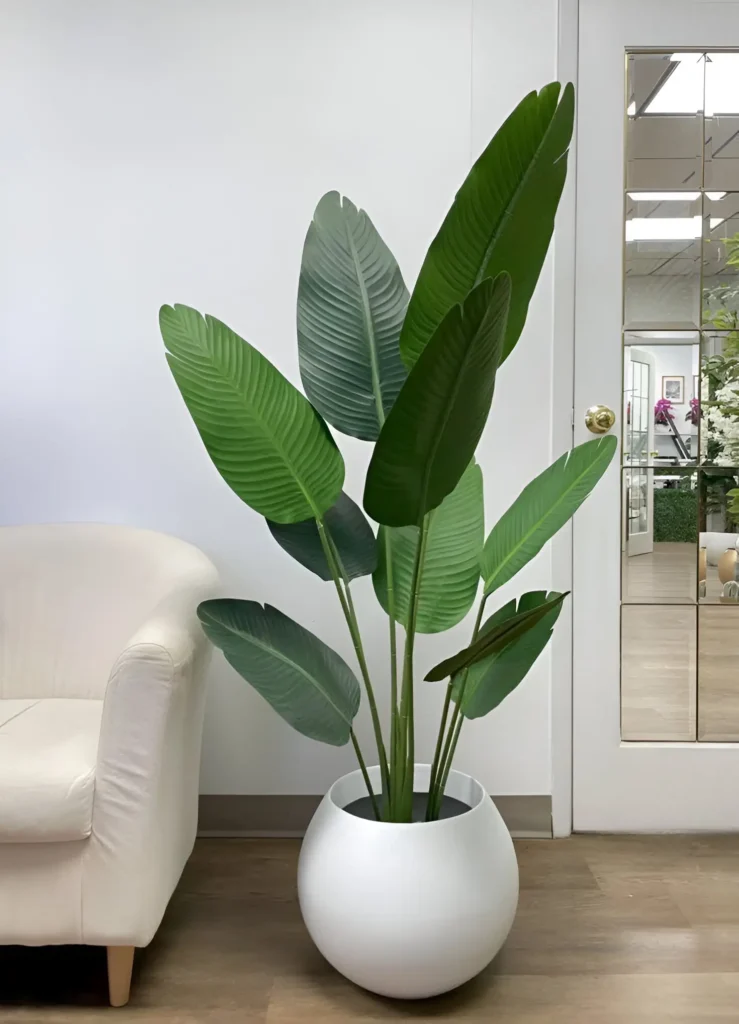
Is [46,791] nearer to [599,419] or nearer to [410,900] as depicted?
[410,900]

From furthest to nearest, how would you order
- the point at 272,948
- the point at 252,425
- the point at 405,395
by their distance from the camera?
the point at 272,948 < the point at 252,425 < the point at 405,395

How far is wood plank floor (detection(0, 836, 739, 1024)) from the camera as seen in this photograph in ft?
4.50

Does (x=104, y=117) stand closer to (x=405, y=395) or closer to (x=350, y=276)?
(x=350, y=276)

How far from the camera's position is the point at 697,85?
202 centimetres

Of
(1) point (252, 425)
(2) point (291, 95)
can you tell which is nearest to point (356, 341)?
(1) point (252, 425)

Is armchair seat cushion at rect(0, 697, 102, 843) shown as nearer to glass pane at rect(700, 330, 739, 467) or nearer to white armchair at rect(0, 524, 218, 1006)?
white armchair at rect(0, 524, 218, 1006)

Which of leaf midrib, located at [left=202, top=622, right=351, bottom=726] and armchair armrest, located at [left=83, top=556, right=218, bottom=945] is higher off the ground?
leaf midrib, located at [left=202, top=622, right=351, bottom=726]

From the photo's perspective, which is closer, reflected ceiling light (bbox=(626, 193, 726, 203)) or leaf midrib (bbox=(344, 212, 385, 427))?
leaf midrib (bbox=(344, 212, 385, 427))

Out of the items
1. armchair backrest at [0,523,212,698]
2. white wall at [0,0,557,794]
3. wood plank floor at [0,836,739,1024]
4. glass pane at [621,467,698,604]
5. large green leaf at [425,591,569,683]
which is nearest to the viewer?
large green leaf at [425,591,569,683]

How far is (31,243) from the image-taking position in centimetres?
201

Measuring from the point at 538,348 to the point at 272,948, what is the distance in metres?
1.49

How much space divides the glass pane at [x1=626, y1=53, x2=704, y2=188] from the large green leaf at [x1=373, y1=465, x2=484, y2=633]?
1.10m

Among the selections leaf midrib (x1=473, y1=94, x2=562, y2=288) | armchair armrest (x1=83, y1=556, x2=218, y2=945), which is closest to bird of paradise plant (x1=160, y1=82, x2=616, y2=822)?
leaf midrib (x1=473, y1=94, x2=562, y2=288)

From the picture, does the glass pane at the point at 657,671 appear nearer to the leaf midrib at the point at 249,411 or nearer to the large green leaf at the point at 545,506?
the large green leaf at the point at 545,506
